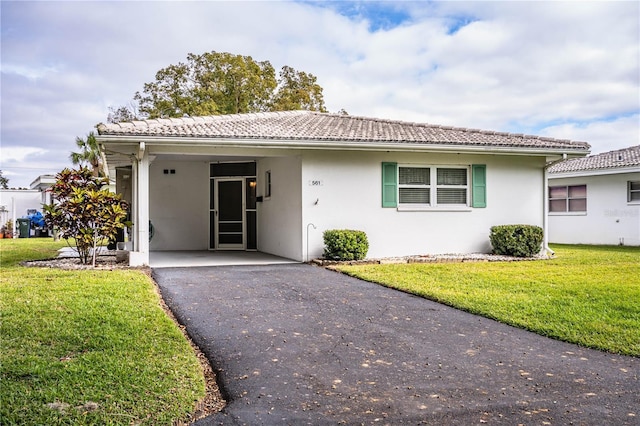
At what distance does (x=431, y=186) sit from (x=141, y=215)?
7004 mm

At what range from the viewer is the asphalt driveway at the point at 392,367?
3553 millimetres

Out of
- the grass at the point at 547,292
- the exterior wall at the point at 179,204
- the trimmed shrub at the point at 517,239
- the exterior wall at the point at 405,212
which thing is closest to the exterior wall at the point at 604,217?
the exterior wall at the point at 405,212

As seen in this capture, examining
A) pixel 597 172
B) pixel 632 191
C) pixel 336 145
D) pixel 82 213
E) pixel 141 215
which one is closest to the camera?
pixel 82 213

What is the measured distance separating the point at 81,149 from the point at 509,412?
31.2 m

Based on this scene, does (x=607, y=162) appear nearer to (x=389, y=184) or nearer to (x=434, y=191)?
(x=434, y=191)

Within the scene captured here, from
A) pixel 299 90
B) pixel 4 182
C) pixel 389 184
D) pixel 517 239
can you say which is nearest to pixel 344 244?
pixel 389 184

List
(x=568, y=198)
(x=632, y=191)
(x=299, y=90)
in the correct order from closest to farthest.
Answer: (x=632, y=191) < (x=568, y=198) < (x=299, y=90)

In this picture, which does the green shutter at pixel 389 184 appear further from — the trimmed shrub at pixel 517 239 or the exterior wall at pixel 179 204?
the exterior wall at pixel 179 204

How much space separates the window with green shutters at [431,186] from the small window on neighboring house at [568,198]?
327 inches

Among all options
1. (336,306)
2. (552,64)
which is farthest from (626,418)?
(552,64)

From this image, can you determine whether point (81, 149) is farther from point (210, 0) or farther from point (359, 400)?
point (359, 400)

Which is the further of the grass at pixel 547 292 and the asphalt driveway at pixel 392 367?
the grass at pixel 547 292

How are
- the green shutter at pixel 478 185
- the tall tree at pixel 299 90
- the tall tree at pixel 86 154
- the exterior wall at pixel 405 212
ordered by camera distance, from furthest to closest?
the tall tree at pixel 299 90, the tall tree at pixel 86 154, the green shutter at pixel 478 185, the exterior wall at pixel 405 212

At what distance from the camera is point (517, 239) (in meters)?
13.5
